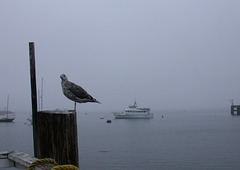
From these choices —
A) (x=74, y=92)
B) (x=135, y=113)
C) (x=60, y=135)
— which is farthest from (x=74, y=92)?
(x=135, y=113)

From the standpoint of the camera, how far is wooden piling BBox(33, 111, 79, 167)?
2736 mm

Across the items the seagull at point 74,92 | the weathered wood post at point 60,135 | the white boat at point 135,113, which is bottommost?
the white boat at point 135,113

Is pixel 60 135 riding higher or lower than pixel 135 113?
higher

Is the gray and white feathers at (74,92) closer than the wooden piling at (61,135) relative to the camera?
No

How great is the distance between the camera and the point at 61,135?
9.11ft

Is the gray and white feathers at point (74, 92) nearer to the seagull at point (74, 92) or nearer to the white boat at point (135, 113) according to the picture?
the seagull at point (74, 92)

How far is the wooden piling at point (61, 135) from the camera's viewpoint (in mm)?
2736

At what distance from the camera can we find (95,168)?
24.9 meters

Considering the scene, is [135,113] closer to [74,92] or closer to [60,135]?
[74,92]

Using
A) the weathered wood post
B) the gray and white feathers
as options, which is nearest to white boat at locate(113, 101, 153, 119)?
the gray and white feathers

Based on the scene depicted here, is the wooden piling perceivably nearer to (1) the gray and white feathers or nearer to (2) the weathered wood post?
(2) the weathered wood post

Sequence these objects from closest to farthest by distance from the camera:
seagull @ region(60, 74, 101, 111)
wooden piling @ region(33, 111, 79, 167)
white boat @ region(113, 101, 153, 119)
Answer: wooden piling @ region(33, 111, 79, 167), seagull @ region(60, 74, 101, 111), white boat @ region(113, 101, 153, 119)

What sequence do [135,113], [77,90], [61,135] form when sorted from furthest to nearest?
[135,113], [77,90], [61,135]

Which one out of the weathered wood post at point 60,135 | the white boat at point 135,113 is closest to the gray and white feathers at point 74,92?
the weathered wood post at point 60,135
